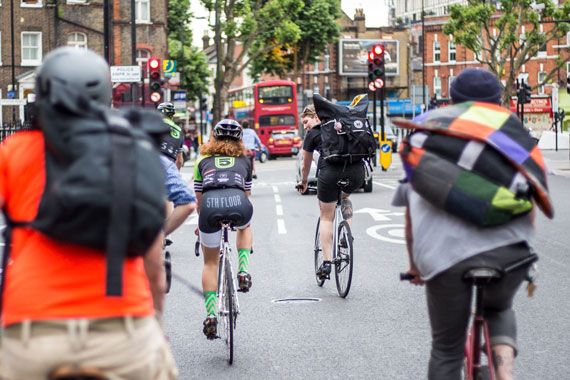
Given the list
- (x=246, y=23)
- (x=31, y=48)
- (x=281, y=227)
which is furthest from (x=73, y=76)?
(x=31, y=48)

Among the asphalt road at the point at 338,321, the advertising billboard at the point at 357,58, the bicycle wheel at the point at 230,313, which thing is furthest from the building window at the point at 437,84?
the bicycle wheel at the point at 230,313

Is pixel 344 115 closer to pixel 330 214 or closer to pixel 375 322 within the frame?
pixel 330 214

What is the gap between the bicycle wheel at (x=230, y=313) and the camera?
7000mm

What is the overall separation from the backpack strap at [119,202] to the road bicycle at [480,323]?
5.47ft

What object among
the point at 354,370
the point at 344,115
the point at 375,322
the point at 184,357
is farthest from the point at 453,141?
the point at 344,115

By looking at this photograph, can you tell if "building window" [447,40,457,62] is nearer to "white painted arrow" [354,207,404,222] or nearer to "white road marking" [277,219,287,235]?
"white painted arrow" [354,207,404,222]

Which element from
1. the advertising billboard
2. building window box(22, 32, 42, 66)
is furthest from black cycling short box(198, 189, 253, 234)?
the advertising billboard

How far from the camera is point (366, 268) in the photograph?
11805 millimetres

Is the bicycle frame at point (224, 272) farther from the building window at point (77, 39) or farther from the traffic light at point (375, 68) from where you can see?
the building window at point (77, 39)

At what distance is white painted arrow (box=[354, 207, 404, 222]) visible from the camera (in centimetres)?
1822

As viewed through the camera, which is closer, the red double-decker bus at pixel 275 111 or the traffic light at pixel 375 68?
the traffic light at pixel 375 68

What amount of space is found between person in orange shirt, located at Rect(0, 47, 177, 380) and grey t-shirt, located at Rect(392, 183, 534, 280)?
1380 mm

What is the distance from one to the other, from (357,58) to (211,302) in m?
107

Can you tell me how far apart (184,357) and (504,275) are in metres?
3.33
